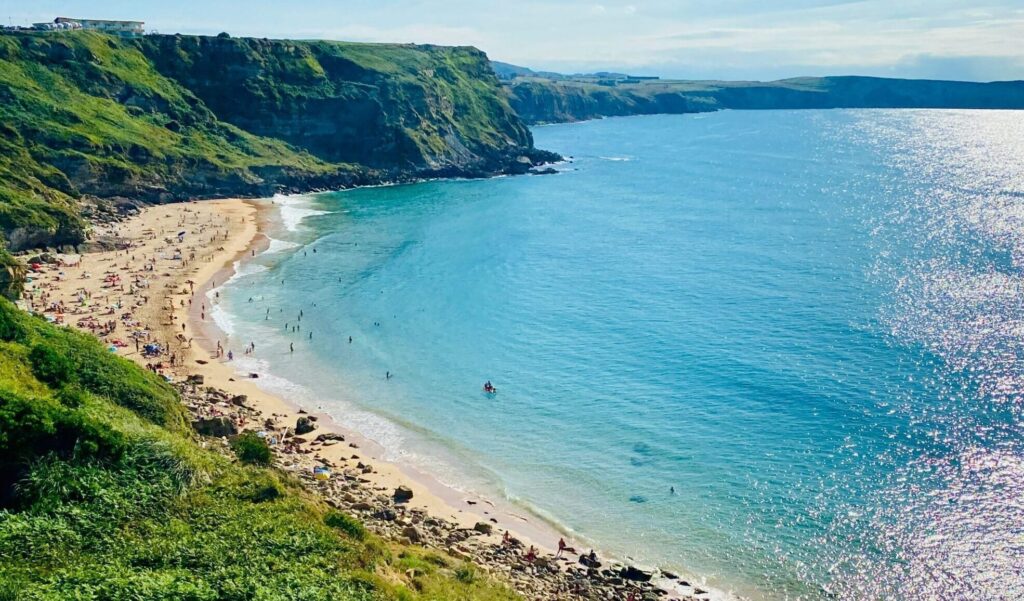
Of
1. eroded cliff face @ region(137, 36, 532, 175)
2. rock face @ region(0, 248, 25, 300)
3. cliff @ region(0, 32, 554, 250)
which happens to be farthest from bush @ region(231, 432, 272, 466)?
eroded cliff face @ region(137, 36, 532, 175)

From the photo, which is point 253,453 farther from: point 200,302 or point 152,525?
point 200,302

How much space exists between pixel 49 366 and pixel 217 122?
111562 millimetres

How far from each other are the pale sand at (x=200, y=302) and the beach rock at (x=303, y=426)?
1.16 m

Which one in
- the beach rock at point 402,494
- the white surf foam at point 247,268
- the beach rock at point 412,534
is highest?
the white surf foam at point 247,268

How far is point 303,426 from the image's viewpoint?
153 feet

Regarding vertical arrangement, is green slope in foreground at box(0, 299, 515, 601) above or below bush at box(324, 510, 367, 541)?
above

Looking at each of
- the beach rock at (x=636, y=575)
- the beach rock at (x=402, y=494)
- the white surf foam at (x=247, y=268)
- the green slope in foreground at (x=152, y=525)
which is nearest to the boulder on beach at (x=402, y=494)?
the beach rock at (x=402, y=494)

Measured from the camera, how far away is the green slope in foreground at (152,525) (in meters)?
22.9

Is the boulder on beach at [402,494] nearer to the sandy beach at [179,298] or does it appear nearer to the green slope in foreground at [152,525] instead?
the sandy beach at [179,298]

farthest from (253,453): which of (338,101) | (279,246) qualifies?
(338,101)

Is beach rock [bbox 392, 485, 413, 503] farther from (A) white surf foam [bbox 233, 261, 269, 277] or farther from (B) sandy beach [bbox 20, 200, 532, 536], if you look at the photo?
(A) white surf foam [bbox 233, 261, 269, 277]

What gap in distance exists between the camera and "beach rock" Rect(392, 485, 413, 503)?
130 ft

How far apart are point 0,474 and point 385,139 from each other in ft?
422

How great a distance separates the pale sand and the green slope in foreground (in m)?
9.13
